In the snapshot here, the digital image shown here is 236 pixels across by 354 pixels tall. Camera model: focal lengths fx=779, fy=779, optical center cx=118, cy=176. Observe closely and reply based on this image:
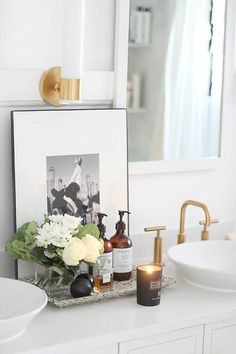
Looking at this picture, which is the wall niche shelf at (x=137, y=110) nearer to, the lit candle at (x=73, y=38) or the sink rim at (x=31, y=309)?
the lit candle at (x=73, y=38)

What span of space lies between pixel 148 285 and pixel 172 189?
1.87 feet

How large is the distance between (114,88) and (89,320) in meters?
0.75

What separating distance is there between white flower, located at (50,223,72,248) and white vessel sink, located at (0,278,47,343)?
0.46 ft

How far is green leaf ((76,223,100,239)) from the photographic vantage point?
2.11m

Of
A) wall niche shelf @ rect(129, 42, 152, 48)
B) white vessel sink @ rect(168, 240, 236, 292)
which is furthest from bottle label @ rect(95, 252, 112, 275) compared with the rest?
wall niche shelf @ rect(129, 42, 152, 48)

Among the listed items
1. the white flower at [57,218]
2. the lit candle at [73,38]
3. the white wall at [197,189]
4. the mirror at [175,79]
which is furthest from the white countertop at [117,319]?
the lit candle at [73,38]

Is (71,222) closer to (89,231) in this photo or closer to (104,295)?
(89,231)

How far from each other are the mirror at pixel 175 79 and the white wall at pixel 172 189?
4 cm

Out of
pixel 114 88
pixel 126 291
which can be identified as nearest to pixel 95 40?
pixel 114 88

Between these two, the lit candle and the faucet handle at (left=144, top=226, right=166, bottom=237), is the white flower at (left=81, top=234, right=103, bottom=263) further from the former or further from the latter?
the lit candle

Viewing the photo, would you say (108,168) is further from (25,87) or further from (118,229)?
(25,87)

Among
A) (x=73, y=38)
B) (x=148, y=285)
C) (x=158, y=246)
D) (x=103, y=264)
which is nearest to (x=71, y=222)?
(x=103, y=264)

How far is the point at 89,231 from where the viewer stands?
212 centimetres

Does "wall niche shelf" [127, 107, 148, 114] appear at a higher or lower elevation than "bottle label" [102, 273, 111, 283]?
higher
